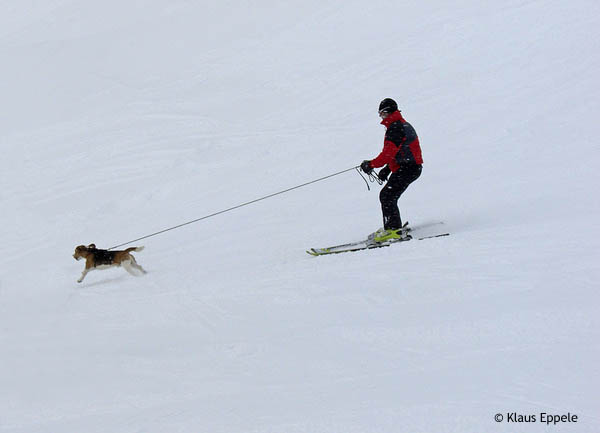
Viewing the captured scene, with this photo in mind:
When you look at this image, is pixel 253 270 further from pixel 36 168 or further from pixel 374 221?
pixel 36 168

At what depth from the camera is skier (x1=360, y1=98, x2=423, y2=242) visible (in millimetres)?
7883

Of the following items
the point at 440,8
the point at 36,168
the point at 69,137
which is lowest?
the point at 36,168

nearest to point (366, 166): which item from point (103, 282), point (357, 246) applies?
point (357, 246)

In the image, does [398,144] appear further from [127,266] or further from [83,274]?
[83,274]

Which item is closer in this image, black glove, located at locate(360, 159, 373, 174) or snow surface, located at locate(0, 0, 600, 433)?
snow surface, located at locate(0, 0, 600, 433)

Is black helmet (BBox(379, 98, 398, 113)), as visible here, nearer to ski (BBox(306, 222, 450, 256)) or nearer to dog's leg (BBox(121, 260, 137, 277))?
ski (BBox(306, 222, 450, 256))

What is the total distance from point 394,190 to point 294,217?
10.1 feet

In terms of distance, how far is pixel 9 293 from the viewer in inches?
372

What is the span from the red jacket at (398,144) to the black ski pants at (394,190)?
0.56 ft

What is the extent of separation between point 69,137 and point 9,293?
29.7ft

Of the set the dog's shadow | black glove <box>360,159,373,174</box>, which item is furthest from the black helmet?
the dog's shadow

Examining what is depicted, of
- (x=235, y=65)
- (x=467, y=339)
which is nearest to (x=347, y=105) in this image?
(x=235, y=65)

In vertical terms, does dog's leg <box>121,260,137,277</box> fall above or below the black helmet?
below

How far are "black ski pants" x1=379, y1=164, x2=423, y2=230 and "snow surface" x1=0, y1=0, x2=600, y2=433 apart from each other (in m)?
0.64
